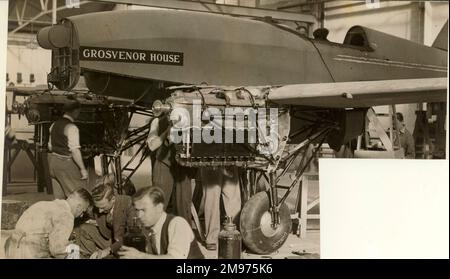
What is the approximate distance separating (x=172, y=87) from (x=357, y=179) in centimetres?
46

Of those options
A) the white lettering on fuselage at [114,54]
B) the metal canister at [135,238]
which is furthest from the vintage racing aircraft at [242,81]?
the metal canister at [135,238]

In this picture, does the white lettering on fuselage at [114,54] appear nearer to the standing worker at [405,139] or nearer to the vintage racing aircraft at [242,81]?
the vintage racing aircraft at [242,81]

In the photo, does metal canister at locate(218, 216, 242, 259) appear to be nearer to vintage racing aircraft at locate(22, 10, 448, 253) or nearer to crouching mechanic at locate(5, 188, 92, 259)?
vintage racing aircraft at locate(22, 10, 448, 253)

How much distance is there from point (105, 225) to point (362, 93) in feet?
2.00

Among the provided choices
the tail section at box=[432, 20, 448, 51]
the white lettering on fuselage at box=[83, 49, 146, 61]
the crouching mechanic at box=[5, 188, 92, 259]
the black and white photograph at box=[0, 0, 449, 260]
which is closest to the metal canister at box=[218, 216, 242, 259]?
the black and white photograph at box=[0, 0, 449, 260]

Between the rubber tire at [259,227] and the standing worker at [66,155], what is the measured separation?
1.15 ft

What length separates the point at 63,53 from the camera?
107 cm

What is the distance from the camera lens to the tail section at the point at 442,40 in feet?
3.90

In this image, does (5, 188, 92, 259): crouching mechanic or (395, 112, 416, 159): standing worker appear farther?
(395, 112, 416, 159): standing worker

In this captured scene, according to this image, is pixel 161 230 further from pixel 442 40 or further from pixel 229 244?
pixel 442 40

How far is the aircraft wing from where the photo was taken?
1.12 metres

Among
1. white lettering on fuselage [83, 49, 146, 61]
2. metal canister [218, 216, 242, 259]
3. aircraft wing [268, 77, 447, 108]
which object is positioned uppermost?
white lettering on fuselage [83, 49, 146, 61]
